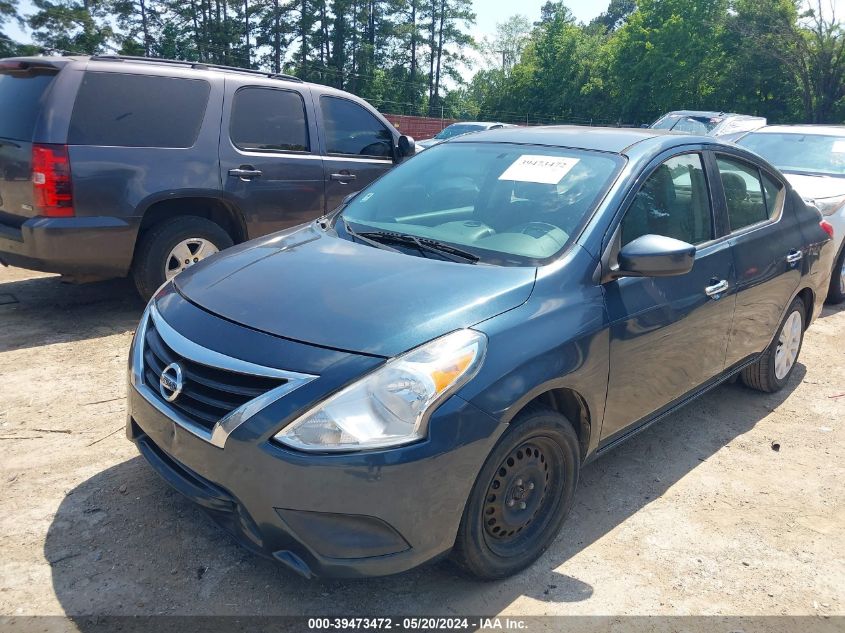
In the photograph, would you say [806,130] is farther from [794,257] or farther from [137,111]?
[137,111]

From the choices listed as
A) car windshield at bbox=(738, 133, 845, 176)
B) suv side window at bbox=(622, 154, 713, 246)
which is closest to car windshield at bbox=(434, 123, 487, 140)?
car windshield at bbox=(738, 133, 845, 176)

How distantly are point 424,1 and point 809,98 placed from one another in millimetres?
33100

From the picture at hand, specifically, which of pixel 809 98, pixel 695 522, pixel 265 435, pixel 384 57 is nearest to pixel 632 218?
pixel 695 522

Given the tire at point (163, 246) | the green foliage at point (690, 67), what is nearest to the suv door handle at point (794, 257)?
the tire at point (163, 246)

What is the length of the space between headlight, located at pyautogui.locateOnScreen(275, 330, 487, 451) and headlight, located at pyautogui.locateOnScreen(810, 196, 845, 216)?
6.02 meters

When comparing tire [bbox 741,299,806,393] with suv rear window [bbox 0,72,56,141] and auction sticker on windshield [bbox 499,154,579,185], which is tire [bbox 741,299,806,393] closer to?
auction sticker on windshield [bbox 499,154,579,185]

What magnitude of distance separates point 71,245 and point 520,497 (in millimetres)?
3772

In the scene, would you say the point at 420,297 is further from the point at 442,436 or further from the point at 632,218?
the point at 632,218

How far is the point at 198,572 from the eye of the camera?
8.44ft

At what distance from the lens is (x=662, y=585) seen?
2.71m

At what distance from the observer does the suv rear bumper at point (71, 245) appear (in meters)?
4.71

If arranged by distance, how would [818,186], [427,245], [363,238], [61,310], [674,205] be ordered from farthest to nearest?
[818,186] < [61,310] < [674,205] < [363,238] < [427,245]

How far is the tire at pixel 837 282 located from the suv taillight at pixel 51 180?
7089 mm

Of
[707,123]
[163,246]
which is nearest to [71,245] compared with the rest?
[163,246]
